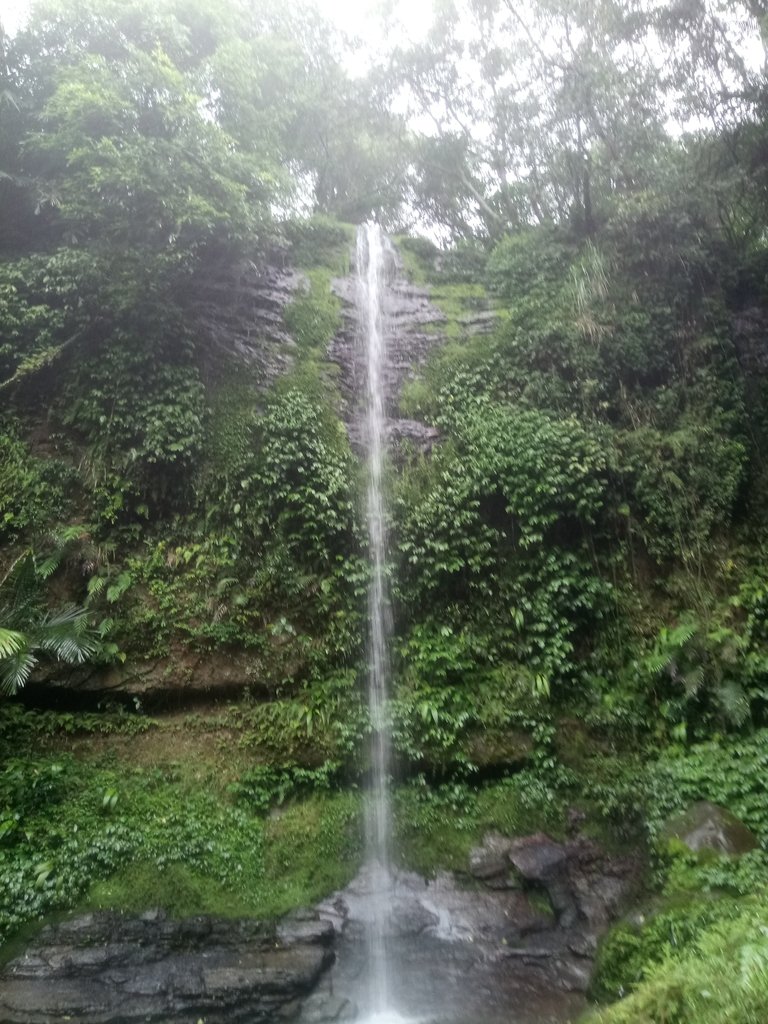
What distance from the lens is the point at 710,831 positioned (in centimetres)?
570

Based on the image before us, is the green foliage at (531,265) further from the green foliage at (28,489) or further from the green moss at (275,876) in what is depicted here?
the green moss at (275,876)

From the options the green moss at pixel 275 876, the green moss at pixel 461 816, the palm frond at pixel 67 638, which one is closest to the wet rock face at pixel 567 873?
the green moss at pixel 461 816

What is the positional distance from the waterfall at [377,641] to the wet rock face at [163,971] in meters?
0.49

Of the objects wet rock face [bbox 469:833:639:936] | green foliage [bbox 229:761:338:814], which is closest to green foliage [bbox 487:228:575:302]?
green foliage [bbox 229:761:338:814]

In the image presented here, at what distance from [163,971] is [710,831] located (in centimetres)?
471

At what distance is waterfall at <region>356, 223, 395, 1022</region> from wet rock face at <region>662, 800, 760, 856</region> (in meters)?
2.73

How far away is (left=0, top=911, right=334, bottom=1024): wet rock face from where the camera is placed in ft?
15.7

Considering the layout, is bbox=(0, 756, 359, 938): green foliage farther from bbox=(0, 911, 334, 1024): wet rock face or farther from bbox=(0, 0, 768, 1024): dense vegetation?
bbox=(0, 911, 334, 1024): wet rock face

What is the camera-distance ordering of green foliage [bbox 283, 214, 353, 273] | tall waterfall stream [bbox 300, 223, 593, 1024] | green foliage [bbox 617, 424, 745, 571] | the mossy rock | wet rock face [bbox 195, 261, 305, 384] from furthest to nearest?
green foliage [bbox 283, 214, 353, 273] → wet rock face [bbox 195, 261, 305, 384] → green foliage [bbox 617, 424, 745, 571] → the mossy rock → tall waterfall stream [bbox 300, 223, 593, 1024]

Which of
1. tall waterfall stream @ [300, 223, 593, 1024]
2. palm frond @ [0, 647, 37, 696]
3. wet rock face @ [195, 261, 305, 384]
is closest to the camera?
tall waterfall stream @ [300, 223, 593, 1024]

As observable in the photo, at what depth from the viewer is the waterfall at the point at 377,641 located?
571cm

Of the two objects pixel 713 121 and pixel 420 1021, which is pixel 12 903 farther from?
pixel 713 121

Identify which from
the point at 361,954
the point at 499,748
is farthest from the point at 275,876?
the point at 499,748

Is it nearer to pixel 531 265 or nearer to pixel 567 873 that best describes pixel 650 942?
pixel 567 873
